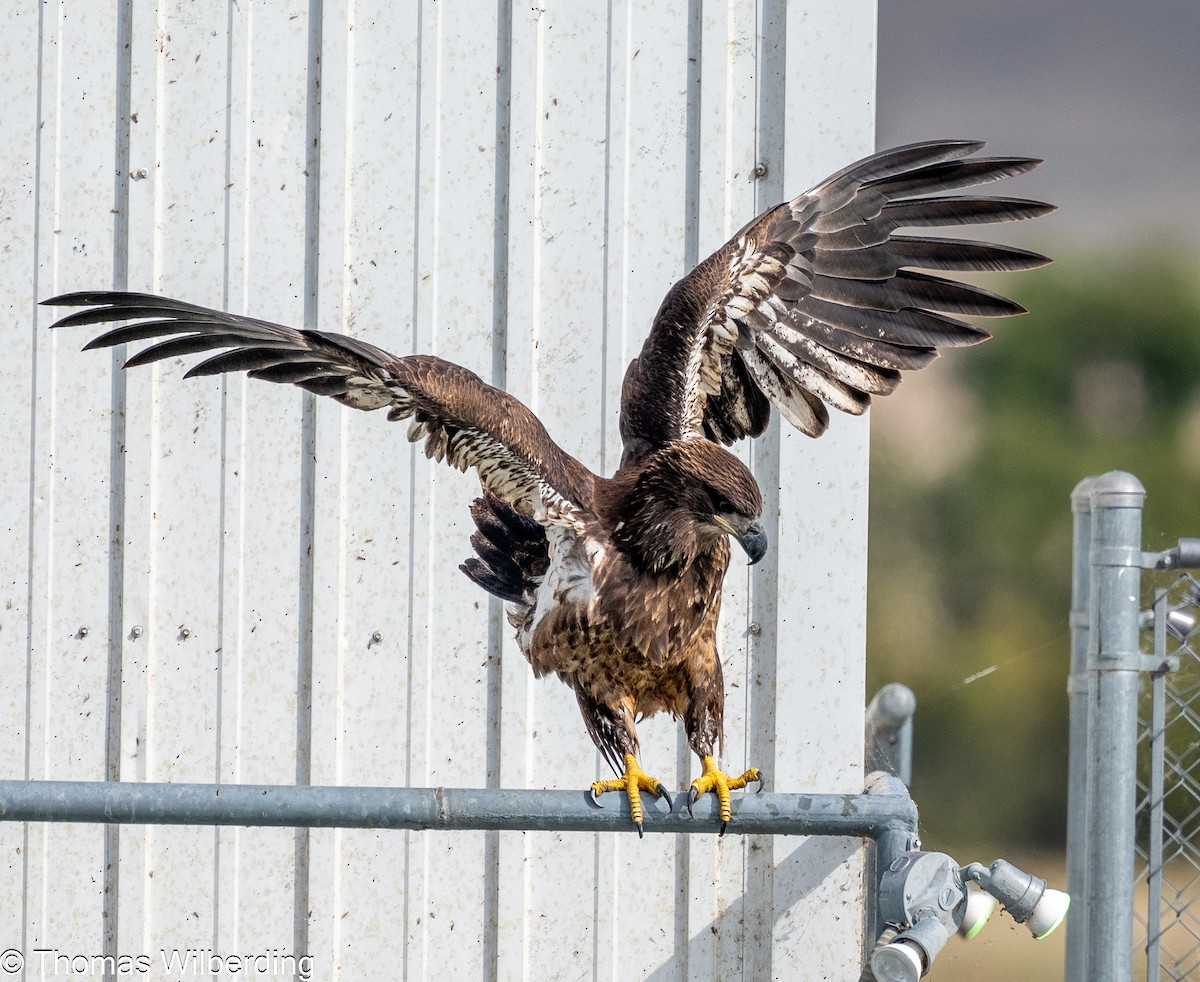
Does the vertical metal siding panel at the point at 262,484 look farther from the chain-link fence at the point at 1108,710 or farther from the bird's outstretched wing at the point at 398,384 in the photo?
the chain-link fence at the point at 1108,710

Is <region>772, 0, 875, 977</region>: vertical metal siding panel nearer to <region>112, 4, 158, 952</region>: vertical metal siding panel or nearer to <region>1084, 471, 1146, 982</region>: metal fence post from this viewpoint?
<region>1084, 471, 1146, 982</region>: metal fence post

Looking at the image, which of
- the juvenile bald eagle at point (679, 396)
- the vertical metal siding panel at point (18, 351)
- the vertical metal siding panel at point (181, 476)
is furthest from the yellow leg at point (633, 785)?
the vertical metal siding panel at point (18, 351)

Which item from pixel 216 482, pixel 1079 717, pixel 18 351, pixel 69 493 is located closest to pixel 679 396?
pixel 1079 717

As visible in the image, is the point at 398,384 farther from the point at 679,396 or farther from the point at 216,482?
the point at 216,482

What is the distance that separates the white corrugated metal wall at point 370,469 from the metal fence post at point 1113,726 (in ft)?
2.73

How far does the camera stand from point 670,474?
252cm

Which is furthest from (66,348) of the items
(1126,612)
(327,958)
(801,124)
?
(1126,612)

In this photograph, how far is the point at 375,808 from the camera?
1963mm

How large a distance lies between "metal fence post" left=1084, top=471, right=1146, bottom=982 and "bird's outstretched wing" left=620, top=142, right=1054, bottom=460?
53 centimetres

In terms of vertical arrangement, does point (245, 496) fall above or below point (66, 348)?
below

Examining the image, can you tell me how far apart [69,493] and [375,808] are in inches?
69.1

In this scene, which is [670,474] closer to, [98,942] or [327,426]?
[327,426]

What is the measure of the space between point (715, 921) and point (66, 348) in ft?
7.13

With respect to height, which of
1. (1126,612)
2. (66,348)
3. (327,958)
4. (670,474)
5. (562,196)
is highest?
(562,196)
